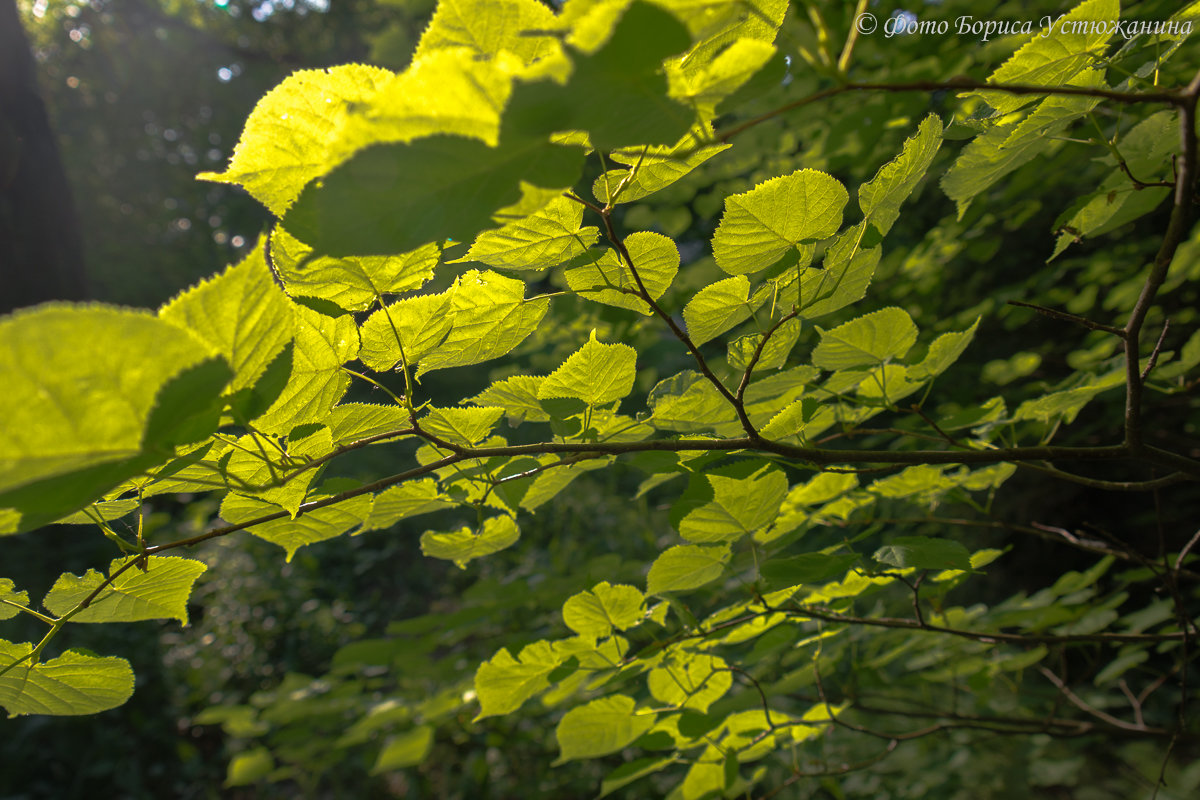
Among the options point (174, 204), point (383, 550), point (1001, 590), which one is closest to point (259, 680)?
point (383, 550)

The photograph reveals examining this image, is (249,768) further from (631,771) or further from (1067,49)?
(1067,49)

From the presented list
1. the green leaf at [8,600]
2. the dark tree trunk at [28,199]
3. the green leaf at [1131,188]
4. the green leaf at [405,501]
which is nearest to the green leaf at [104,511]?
the green leaf at [8,600]

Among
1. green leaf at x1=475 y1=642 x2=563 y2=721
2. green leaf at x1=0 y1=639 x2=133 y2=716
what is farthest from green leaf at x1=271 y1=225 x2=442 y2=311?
green leaf at x1=475 y1=642 x2=563 y2=721

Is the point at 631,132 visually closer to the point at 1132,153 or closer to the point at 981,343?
the point at 1132,153

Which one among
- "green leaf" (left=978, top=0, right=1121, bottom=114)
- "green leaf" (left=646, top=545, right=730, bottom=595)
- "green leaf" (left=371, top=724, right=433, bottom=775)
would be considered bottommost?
"green leaf" (left=371, top=724, right=433, bottom=775)

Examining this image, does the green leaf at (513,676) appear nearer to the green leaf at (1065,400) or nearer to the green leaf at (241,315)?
the green leaf at (241,315)

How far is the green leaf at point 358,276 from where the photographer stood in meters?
0.51

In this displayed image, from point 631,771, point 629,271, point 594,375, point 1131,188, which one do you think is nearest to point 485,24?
point 629,271

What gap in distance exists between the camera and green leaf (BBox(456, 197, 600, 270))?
0.55 m

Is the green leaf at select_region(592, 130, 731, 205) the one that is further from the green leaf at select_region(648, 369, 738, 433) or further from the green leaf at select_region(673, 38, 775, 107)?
the green leaf at select_region(648, 369, 738, 433)

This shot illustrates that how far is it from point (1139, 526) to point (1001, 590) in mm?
830

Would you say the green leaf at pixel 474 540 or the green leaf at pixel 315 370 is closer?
the green leaf at pixel 315 370

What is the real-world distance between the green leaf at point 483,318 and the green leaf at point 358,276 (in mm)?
83

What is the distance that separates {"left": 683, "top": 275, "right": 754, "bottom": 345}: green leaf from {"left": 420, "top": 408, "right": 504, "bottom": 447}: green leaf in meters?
0.23
